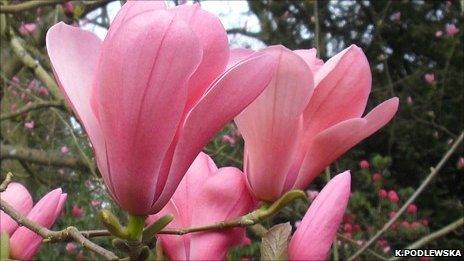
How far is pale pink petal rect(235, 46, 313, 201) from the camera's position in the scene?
0.48 m

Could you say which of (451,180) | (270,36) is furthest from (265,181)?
(451,180)

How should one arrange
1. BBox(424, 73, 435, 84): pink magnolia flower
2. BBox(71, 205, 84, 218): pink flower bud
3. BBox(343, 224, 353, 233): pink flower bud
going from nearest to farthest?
1. BBox(71, 205, 84, 218): pink flower bud
2. BBox(343, 224, 353, 233): pink flower bud
3. BBox(424, 73, 435, 84): pink magnolia flower

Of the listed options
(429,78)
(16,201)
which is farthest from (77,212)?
(429,78)

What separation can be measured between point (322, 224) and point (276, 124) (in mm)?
83

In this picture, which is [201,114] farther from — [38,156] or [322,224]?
[38,156]

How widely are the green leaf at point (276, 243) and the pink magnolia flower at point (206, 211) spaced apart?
40 mm

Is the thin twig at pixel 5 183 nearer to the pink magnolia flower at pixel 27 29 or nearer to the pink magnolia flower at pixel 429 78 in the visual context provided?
the pink magnolia flower at pixel 27 29

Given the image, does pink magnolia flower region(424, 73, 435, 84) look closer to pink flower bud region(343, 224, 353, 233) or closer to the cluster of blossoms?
pink flower bud region(343, 224, 353, 233)

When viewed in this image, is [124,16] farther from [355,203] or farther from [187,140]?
[355,203]

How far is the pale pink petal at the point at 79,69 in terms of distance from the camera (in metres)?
0.44

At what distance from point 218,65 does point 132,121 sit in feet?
0.22

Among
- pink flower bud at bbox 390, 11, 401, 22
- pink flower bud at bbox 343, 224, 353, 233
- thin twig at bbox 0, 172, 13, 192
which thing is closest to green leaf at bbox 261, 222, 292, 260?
thin twig at bbox 0, 172, 13, 192

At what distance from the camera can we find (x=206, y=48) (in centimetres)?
43


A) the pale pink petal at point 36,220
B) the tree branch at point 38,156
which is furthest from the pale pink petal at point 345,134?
the tree branch at point 38,156
